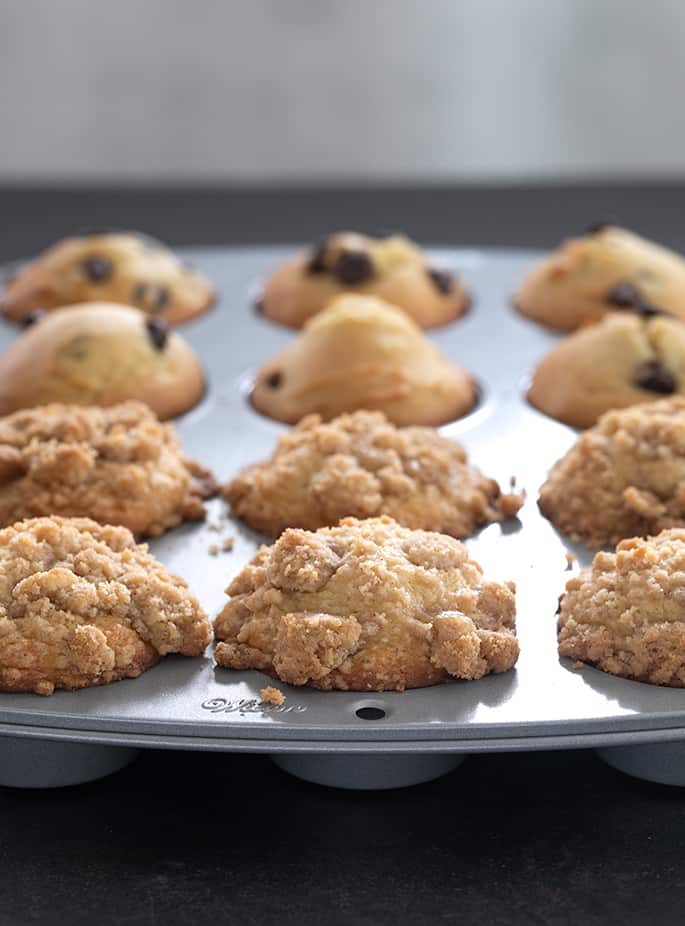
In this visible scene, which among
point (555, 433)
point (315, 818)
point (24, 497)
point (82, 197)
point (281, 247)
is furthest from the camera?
point (82, 197)

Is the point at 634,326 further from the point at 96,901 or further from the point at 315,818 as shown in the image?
the point at 96,901

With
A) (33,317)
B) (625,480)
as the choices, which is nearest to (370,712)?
(625,480)

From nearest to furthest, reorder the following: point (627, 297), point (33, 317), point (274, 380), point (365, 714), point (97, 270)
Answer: point (365, 714)
point (274, 380)
point (33, 317)
point (627, 297)
point (97, 270)

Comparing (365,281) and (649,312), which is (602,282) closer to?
(649,312)

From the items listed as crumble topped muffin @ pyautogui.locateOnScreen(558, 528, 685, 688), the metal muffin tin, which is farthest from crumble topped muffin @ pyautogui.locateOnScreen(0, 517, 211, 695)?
crumble topped muffin @ pyautogui.locateOnScreen(558, 528, 685, 688)

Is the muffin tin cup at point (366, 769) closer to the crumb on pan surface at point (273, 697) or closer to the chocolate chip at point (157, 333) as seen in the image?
the crumb on pan surface at point (273, 697)

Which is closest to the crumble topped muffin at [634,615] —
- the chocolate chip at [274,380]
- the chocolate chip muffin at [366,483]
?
the chocolate chip muffin at [366,483]

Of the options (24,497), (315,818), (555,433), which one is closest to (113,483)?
(24,497)
